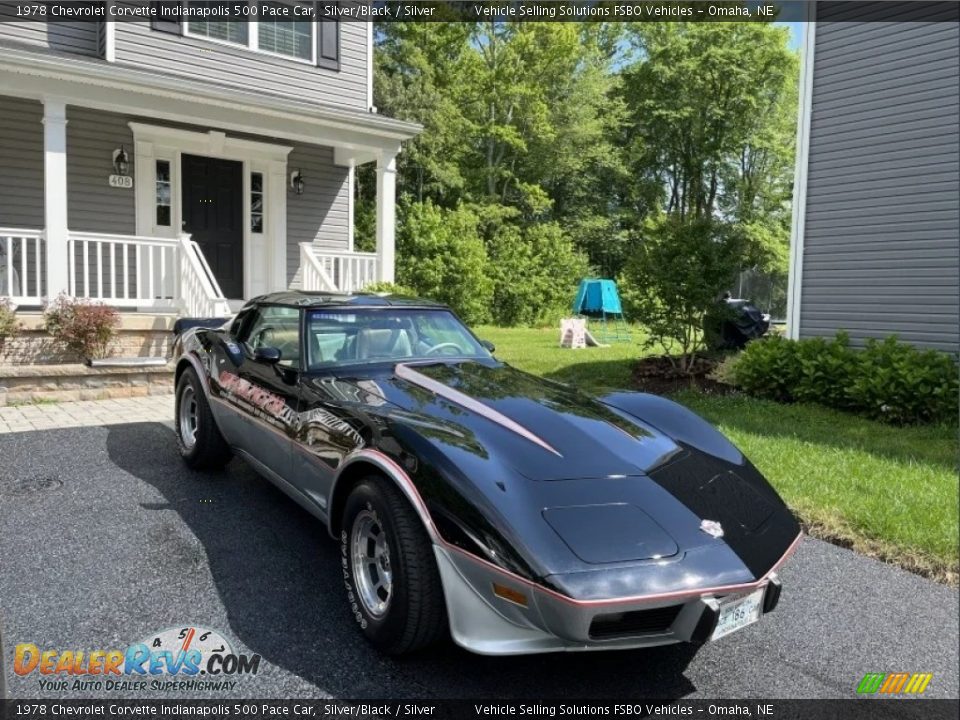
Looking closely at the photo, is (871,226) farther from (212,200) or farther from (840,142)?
(212,200)

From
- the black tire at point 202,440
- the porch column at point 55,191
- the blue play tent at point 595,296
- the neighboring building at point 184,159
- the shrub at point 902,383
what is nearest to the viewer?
the black tire at point 202,440

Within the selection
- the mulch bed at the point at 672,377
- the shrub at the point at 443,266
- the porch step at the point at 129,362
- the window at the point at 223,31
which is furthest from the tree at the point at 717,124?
the porch step at the point at 129,362

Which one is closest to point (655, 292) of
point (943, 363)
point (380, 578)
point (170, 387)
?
point (943, 363)

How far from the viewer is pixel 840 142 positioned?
7.98 m

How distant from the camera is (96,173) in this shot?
1018 centimetres

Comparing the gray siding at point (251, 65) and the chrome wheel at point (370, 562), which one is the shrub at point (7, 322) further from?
the chrome wheel at point (370, 562)

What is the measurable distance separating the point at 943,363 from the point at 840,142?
3017 millimetres

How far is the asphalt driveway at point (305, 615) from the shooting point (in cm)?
242

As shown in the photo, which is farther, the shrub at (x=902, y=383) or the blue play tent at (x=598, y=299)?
the blue play tent at (x=598, y=299)

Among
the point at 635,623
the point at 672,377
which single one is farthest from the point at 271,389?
the point at 672,377

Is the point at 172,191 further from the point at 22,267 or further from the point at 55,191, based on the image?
the point at 22,267

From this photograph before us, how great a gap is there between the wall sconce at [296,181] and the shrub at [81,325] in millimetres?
4439

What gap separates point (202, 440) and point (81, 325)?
423 cm

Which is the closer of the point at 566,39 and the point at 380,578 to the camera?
the point at 380,578
